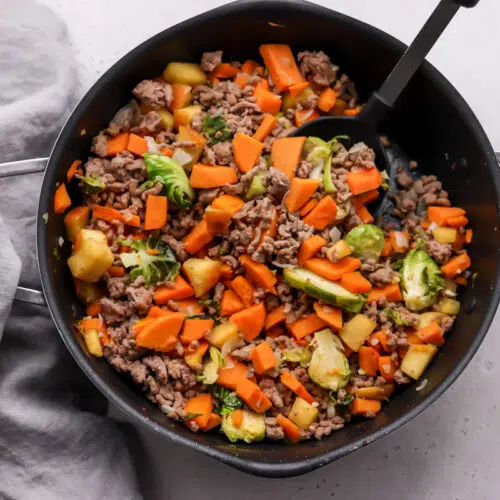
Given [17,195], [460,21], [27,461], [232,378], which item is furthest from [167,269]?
[460,21]

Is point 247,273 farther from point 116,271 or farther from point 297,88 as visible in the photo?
point 297,88

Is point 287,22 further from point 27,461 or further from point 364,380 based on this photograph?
point 27,461

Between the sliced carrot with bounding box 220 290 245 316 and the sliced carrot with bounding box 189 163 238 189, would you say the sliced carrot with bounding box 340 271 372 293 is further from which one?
the sliced carrot with bounding box 189 163 238 189

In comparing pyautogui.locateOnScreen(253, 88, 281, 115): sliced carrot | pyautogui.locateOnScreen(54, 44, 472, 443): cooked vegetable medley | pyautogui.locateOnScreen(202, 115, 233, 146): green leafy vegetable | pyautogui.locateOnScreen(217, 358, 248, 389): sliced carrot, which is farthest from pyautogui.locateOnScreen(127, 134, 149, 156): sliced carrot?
pyautogui.locateOnScreen(217, 358, 248, 389): sliced carrot

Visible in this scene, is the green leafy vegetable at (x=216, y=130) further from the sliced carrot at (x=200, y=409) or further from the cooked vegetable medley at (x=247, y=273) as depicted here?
the sliced carrot at (x=200, y=409)

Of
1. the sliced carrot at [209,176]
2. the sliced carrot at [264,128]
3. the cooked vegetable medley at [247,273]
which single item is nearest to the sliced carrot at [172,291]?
the cooked vegetable medley at [247,273]

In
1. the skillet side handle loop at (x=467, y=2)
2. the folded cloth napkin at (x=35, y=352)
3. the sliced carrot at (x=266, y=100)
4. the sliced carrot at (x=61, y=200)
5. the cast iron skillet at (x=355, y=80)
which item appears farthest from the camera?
the sliced carrot at (x=266, y=100)
